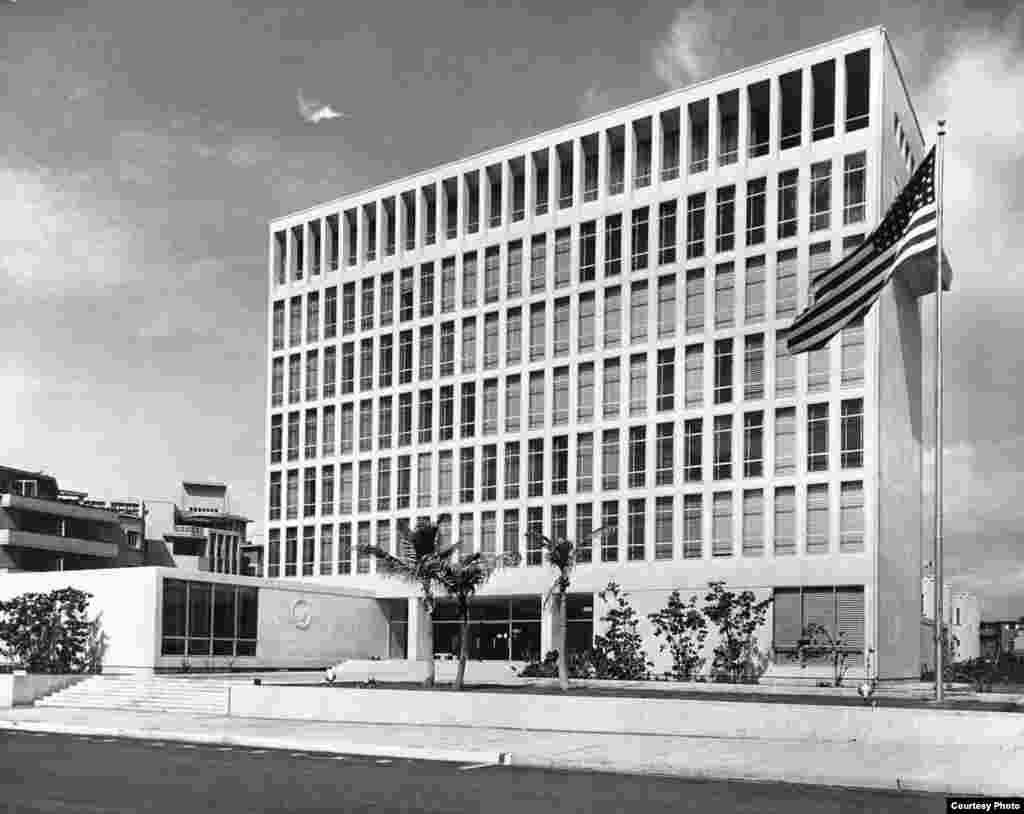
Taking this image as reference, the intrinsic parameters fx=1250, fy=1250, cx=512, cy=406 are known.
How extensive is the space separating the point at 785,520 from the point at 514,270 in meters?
20.8

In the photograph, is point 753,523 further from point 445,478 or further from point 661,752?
point 661,752

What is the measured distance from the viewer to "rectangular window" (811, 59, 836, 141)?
57031mm

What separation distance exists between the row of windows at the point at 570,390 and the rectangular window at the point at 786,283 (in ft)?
4.05

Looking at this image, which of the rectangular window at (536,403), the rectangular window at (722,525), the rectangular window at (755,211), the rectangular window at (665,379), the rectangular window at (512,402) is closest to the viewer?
the rectangular window at (722,525)

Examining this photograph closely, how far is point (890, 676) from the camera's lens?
5456 centimetres

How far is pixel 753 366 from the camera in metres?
58.4

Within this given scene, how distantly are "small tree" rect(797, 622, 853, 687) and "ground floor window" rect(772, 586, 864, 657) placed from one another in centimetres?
10

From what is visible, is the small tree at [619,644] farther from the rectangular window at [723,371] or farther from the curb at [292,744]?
the curb at [292,744]

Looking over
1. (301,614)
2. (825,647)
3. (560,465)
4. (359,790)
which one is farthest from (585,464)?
(359,790)

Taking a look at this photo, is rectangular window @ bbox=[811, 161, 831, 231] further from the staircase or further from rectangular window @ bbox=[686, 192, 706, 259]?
the staircase

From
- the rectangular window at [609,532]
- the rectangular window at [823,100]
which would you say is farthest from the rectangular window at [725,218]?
the rectangular window at [609,532]

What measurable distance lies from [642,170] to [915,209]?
35.1 metres

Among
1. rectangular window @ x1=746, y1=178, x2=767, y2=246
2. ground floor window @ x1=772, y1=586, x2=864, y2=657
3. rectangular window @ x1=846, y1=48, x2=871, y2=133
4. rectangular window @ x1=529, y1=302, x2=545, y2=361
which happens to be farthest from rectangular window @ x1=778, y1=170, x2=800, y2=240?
ground floor window @ x1=772, y1=586, x2=864, y2=657

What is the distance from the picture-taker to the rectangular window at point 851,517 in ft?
178
